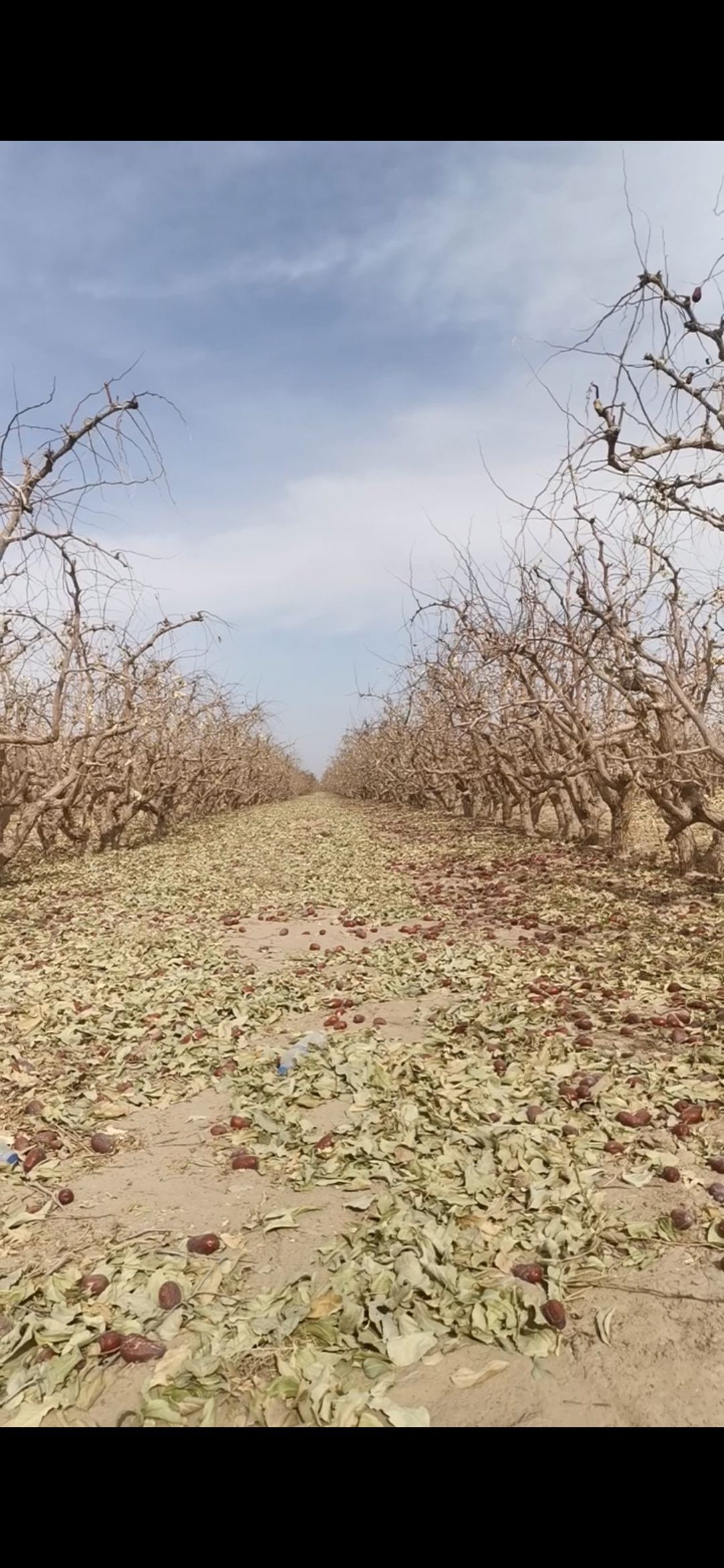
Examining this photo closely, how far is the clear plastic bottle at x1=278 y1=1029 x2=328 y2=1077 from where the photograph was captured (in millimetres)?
4090

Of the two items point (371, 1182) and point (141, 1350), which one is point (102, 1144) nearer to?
point (371, 1182)

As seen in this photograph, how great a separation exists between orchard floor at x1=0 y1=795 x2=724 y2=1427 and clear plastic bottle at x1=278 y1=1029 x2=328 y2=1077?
6cm

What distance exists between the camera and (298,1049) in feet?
14.2

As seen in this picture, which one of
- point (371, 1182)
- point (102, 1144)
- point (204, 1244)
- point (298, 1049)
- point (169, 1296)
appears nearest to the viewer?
point (169, 1296)

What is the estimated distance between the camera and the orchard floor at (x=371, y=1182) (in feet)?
6.55

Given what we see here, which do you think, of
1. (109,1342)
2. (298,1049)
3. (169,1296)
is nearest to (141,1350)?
(109,1342)

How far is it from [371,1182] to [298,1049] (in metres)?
1.39

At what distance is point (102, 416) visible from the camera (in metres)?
5.31

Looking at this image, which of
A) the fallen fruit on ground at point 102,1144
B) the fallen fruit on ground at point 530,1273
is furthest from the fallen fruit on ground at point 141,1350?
the fallen fruit on ground at point 102,1144

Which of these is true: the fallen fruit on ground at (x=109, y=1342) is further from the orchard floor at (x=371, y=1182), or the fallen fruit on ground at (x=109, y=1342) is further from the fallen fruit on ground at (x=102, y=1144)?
the fallen fruit on ground at (x=102, y=1144)

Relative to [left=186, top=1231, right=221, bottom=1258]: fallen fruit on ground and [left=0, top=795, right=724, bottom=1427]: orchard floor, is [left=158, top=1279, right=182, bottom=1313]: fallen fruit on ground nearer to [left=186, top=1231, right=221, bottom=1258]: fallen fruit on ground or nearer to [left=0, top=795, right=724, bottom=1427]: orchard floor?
[left=0, top=795, right=724, bottom=1427]: orchard floor
